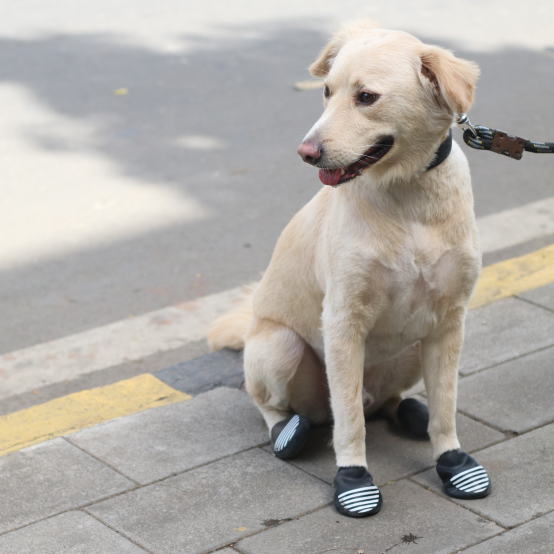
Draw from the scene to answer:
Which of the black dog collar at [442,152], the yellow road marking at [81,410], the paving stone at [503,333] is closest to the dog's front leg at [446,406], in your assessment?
the black dog collar at [442,152]

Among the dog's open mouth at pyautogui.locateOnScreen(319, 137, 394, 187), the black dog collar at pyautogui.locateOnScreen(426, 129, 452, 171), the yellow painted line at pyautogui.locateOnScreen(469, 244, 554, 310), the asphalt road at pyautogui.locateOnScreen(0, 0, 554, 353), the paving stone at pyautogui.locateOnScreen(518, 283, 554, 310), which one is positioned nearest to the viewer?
the dog's open mouth at pyautogui.locateOnScreen(319, 137, 394, 187)

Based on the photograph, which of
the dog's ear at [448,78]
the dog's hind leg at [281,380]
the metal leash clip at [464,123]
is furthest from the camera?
the dog's hind leg at [281,380]

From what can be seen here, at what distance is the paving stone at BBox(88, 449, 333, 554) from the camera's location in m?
2.64

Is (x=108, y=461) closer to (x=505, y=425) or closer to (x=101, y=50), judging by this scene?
(x=505, y=425)

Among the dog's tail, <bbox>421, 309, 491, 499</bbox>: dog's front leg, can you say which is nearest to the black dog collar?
<bbox>421, 309, 491, 499</bbox>: dog's front leg

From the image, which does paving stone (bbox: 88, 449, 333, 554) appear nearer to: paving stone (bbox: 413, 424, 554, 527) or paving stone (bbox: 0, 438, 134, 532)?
paving stone (bbox: 0, 438, 134, 532)

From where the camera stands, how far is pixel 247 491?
114 inches

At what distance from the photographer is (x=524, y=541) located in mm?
2506

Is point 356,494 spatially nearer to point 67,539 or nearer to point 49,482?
point 67,539

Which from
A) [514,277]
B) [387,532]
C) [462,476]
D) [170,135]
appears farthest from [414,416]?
[170,135]

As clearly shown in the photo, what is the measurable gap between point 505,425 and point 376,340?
75 cm

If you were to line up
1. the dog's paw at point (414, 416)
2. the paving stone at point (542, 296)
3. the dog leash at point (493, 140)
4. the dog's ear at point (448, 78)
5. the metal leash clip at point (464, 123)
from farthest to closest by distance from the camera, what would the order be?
1. the paving stone at point (542, 296)
2. the dog's paw at point (414, 416)
3. the dog leash at point (493, 140)
4. the metal leash clip at point (464, 123)
5. the dog's ear at point (448, 78)

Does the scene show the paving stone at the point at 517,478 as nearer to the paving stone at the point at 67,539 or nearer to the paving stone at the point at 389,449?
the paving stone at the point at 389,449

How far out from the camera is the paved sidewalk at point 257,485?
2594 millimetres
